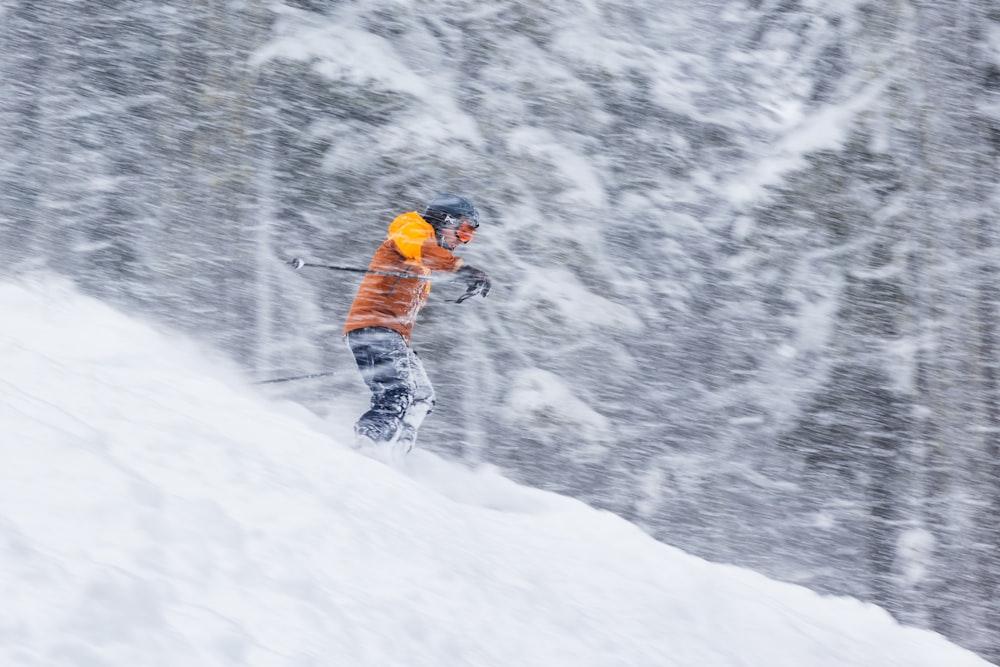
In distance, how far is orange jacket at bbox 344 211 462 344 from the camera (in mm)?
5199

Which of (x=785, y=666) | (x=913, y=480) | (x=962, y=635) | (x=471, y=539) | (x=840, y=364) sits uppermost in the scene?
(x=471, y=539)

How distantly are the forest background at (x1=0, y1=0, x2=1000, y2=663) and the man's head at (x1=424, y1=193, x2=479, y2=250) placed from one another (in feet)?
12.3

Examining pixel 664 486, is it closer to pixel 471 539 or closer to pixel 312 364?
pixel 312 364

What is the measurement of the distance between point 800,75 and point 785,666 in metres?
7.77

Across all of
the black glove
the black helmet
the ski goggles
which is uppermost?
the black helmet

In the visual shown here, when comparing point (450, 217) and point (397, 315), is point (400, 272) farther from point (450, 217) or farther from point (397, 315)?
point (450, 217)

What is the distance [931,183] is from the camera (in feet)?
32.8

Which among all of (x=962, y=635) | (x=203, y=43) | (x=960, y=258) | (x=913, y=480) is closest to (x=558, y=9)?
(x=203, y=43)

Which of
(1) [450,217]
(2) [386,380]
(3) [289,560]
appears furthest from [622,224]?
(3) [289,560]

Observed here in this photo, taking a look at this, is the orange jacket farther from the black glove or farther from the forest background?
the forest background

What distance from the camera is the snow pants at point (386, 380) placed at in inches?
215

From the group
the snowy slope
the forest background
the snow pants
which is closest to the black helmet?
the snow pants

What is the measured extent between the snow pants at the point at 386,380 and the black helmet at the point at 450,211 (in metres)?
0.74

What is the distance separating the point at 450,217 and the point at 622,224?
481cm
